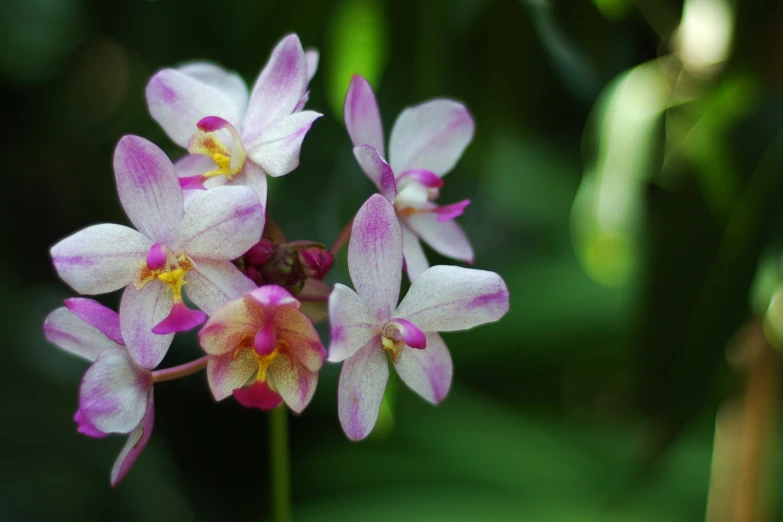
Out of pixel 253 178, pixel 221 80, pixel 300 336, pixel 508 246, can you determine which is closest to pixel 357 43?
pixel 221 80

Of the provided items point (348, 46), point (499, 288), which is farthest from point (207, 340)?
point (348, 46)

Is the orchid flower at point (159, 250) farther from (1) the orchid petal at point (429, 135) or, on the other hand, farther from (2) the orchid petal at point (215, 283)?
(1) the orchid petal at point (429, 135)

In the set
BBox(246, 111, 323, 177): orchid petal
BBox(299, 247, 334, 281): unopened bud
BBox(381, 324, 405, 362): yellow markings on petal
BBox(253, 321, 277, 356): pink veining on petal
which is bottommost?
BBox(253, 321, 277, 356): pink veining on petal

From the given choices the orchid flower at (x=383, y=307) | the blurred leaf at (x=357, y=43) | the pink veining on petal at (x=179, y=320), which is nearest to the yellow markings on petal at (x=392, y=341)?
the orchid flower at (x=383, y=307)

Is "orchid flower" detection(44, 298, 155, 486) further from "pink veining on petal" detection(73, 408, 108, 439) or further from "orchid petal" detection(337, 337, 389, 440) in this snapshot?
"orchid petal" detection(337, 337, 389, 440)

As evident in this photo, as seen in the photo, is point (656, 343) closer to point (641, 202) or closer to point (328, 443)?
point (641, 202)

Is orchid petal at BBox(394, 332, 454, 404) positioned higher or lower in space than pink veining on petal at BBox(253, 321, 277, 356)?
higher

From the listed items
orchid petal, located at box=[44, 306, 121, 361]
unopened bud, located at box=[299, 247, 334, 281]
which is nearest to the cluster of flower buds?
unopened bud, located at box=[299, 247, 334, 281]
